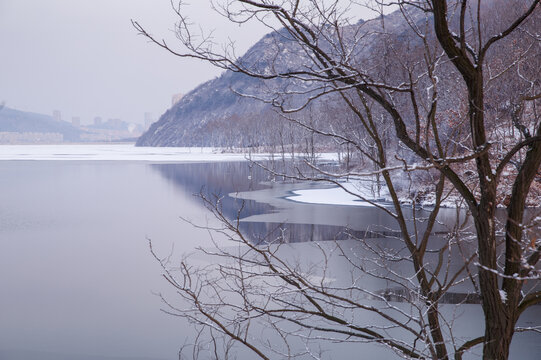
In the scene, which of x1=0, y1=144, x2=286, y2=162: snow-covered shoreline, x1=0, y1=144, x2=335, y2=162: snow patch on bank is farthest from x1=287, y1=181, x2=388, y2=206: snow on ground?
x1=0, y1=144, x2=286, y2=162: snow-covered shoreline

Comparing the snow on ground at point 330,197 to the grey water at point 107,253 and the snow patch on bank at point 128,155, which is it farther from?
the snow patch on bank at point 128,155

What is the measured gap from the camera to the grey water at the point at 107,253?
27.7 feet

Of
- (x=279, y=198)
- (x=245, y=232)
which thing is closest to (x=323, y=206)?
(x=279, y=198)

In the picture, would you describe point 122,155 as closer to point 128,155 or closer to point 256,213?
point 128,155

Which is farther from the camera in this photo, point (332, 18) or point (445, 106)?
point (445, 106)

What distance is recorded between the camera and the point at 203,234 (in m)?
16.8

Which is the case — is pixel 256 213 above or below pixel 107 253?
above

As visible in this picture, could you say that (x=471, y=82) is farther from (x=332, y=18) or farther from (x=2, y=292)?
(x=2, y=292)

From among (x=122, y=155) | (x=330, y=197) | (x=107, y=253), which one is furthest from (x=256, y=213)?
(x=122, y=155)

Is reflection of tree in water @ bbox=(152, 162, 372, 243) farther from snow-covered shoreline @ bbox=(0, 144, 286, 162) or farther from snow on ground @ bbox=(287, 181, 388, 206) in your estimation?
snow-covered shoreline @ bbox=(0, 144, 286, 162)

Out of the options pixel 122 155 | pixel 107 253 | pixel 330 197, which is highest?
pixel 122 155

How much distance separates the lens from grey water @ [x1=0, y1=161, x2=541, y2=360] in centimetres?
845

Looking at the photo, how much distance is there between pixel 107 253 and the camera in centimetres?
1455

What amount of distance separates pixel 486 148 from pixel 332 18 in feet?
4.74
